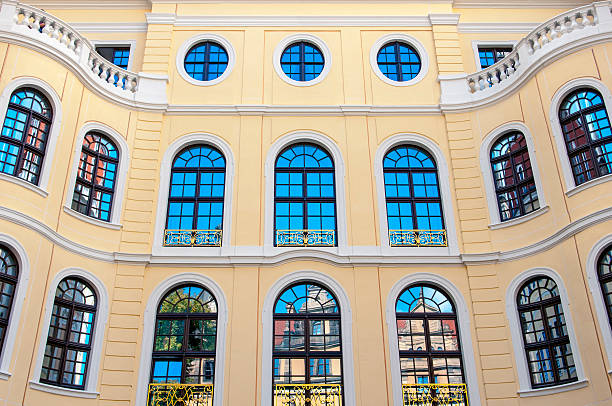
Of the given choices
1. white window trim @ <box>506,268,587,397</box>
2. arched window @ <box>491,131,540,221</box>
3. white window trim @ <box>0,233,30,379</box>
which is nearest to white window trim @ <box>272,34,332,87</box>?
arched window @ <box>491,131,540,221</box>

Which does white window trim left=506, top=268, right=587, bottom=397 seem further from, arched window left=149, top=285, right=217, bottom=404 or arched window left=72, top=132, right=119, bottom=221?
arched window left=72, top=132, right=119, bottom=221

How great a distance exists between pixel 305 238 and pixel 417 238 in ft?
9.11

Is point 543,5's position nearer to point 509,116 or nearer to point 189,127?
point 509,116

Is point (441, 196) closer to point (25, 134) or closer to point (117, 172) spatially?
point (117, 172)

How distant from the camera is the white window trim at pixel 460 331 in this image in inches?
552

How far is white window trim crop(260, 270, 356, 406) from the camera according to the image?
551 inches

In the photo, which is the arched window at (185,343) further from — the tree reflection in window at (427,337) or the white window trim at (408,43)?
the white window trim at (408,43)

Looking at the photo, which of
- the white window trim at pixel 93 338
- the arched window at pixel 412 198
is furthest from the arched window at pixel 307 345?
the white window trim at pixel 93 338

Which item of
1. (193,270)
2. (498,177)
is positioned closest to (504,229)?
(498,177)

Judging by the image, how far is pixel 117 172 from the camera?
53.2 feet

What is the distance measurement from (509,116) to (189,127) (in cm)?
841

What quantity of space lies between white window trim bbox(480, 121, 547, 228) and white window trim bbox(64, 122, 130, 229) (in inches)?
359

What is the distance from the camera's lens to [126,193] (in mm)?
16016

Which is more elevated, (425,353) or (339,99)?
(339,99)
